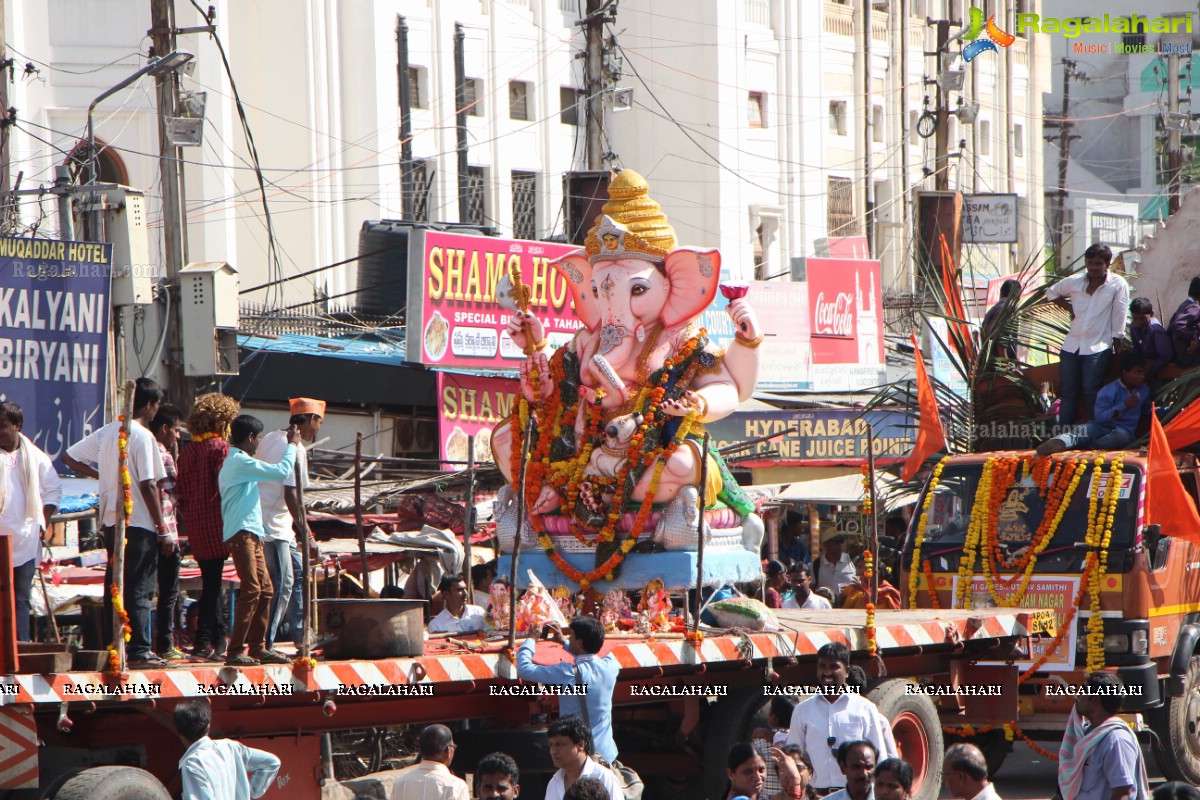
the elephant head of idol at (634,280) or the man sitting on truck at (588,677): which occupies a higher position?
the elephant head of idol at (634,280)

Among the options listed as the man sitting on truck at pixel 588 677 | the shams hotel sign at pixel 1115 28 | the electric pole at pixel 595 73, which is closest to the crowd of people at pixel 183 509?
the man sitting on truck at pixel 588 677

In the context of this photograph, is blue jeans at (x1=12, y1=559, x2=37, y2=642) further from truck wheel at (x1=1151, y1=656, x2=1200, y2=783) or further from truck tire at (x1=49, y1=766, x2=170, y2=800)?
truck wheel at (x1=1151, y1=656, x2=1200, y2=783)

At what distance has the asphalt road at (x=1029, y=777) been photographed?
11.5 meters

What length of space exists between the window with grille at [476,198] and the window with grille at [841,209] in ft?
29.6

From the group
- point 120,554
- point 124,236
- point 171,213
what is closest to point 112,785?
point 120,554

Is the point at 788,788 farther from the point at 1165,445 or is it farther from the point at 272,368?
the point at 272,368

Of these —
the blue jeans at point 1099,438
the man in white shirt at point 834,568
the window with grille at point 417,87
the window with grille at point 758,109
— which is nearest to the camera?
the blue jeans at point 1099,438

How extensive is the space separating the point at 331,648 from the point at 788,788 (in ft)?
7.82

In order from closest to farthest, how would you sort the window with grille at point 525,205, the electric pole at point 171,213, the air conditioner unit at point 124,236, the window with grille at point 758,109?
the air conditioner unit at point 124,236
the electric pole at point 171,213
the window with grille at point 525,205
the window with grille at point 758,109

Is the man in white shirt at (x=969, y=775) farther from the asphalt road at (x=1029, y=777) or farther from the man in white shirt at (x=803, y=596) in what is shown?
the man in white shirt at (x=803, y=596)

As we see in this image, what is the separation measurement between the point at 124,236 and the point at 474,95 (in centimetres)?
1629

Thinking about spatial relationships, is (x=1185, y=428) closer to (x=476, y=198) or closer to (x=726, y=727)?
(x=726, y=727)

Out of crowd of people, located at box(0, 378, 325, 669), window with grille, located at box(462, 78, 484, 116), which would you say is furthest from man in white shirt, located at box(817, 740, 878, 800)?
window with grille, located at box(462, 78, 484, 116)

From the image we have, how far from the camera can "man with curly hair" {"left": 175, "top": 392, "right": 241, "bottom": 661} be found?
8.23 m
